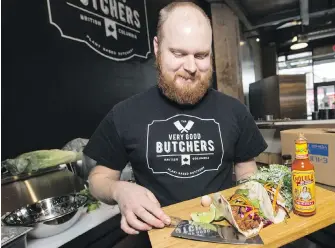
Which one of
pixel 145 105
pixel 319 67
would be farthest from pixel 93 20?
pixel 319 67

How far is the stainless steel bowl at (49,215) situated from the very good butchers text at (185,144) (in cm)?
66

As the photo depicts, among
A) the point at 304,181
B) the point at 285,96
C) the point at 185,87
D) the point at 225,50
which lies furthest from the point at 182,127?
the point at 285,96

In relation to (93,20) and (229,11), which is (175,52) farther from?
(229,11)

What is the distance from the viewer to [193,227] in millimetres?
754

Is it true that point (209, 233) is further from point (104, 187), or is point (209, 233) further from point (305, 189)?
point (104, 187)

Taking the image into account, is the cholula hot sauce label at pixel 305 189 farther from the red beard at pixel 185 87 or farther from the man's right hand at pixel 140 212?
the red beard at pixel 185 87

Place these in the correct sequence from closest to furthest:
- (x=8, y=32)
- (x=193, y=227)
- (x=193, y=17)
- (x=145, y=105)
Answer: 1. (x=193, y=227)
2. (x=193, y=17)
3. (x=145, y=105)
4. (x=8, y=32)

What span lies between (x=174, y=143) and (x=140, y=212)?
42cm

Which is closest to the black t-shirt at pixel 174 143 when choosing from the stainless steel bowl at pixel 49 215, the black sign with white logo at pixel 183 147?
the black sign with white logo at pixel 183 147

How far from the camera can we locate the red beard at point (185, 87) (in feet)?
3.70

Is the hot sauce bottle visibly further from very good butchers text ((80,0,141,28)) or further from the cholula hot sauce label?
very good butchers text ((80,0,141,28))

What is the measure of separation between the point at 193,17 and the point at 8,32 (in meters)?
1.48

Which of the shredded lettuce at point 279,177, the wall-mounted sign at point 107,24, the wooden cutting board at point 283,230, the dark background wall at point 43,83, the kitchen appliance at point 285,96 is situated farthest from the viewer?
the kitchen appliance at point 285,96

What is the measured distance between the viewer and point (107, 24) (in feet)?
8.36
